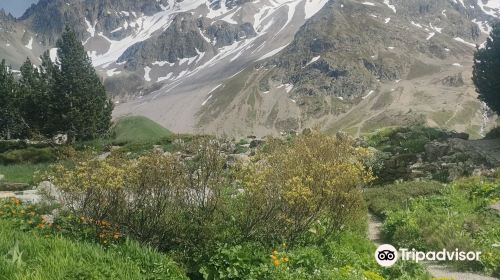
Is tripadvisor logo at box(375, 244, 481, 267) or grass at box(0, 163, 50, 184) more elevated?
grass at box(0, 163, 50, 184)

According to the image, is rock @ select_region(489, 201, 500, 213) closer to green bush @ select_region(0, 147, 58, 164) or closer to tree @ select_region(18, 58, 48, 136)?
green bush @ select_region(0, 147, 58, 164)

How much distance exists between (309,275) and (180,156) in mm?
3884

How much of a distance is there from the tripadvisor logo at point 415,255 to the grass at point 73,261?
17.4 ft

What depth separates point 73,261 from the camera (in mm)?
7480

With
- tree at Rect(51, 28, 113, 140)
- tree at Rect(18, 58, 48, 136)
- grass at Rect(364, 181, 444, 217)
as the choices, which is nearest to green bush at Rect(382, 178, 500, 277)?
grass at Rect(364, 181, 444, 217)

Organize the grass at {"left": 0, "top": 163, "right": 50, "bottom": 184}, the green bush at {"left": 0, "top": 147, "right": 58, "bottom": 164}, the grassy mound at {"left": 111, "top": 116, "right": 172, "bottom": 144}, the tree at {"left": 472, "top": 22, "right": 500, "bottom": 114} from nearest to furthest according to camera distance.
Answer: the grass at {"left": 0, "top": 163, "right": 50, "bottom": 184} → the green bush at {"left": 0, "top": 147, "right": 58, "bottom": 164} → the tree at {"left": 472, "top": 22, "right": 500, "bottom": 114} → the grassy mound at {"left": 111, "top": 116, "right": 172, "bottom": 144}

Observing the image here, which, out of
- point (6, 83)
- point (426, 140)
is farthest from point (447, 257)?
point (6, 83)

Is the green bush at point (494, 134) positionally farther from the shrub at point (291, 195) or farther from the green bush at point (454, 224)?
the shrub at point (291, 195)

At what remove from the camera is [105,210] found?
32.7ft

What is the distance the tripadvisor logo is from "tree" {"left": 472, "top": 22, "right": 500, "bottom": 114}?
34.3 m

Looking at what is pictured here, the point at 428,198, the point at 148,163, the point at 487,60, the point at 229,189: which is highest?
the point at 148,163

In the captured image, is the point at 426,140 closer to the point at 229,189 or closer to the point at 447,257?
the point at 447,257

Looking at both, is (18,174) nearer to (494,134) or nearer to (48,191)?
(48,191)

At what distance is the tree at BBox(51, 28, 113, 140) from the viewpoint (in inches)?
2004
